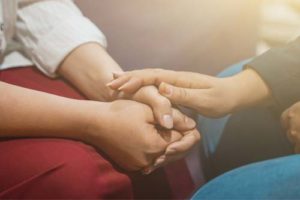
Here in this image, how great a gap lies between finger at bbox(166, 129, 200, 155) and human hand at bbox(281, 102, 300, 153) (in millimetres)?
100

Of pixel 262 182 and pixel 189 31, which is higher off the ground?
pixel 189 31

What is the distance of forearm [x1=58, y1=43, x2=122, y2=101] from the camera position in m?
0.52

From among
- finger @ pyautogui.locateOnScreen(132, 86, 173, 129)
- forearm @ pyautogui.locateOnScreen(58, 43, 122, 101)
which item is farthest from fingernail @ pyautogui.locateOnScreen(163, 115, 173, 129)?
forearm @ pyautogui.locateOnScreen(58, 43, 122, 101)

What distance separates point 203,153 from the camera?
1.84 feet

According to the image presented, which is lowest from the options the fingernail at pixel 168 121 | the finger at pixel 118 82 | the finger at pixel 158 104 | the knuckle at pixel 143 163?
the knuckle at pixel 143 163

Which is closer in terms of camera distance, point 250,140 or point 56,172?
point 56,172

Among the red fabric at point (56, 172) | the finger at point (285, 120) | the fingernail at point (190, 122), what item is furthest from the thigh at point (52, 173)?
the finger at point (285, 120)

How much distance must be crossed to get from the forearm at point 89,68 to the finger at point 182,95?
0.26 ft

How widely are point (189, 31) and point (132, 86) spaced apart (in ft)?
0.40

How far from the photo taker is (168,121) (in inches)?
17.7

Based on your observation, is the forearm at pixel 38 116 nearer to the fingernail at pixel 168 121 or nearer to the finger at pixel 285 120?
the fingernail at pixel 168 121

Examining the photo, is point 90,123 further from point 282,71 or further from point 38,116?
point 282,71

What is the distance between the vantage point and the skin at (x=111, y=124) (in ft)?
1.42

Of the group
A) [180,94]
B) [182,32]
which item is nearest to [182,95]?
[180,94]
